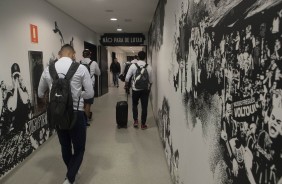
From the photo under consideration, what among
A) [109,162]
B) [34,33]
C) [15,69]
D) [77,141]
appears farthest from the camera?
[34,33]

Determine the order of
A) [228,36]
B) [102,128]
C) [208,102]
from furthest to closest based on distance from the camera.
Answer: [102,128], [208,102], [228,36]

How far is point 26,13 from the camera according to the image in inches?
146

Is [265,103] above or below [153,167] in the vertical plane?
above

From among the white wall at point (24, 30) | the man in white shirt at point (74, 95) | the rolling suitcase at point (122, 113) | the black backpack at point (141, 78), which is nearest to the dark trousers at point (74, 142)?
the man in white shirt at point (74, 95)

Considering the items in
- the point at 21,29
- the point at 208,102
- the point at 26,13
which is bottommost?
the point at 208,102

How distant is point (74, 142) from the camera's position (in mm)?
2645

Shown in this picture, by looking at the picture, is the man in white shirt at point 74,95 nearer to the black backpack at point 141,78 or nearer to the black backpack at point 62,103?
the black backpack at point 62,103

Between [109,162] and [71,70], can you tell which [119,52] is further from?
[71,70]

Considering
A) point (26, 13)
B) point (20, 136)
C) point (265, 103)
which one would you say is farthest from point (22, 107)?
point (265, 103)

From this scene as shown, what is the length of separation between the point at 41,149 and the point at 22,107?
0.78 meters

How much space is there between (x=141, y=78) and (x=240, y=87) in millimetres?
3741

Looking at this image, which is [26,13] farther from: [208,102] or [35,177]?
[208,102]

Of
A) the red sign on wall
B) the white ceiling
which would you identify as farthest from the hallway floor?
the white ceiling

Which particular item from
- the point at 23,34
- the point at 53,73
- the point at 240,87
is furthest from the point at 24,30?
the point at 240,87
